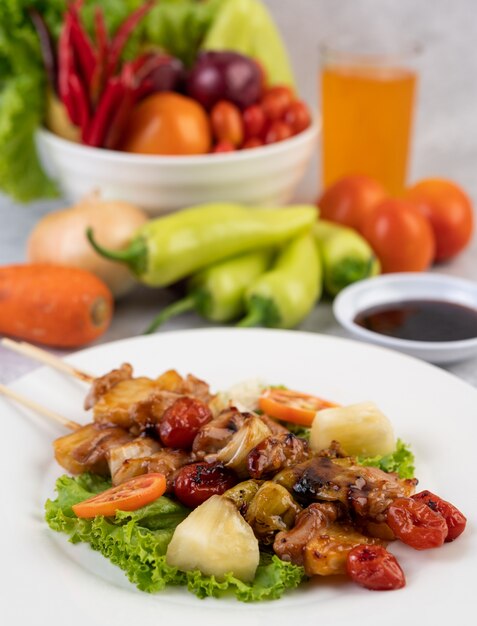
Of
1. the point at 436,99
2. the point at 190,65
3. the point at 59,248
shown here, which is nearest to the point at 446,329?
the point at 59,248

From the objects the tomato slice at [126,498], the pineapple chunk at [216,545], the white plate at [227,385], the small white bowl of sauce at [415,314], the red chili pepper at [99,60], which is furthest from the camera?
the red chili pepper at [99,60]

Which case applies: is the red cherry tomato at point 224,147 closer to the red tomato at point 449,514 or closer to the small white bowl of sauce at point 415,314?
the small white bowl of sauce at point 415,314

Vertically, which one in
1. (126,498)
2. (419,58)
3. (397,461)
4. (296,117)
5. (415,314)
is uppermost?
(419,58)

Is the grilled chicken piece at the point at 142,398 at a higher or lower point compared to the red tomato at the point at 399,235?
higher

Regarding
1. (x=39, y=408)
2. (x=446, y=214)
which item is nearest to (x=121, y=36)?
(x=446, y=214)

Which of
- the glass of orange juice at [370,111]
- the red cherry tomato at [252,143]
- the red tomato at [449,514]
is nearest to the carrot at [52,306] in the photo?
the red cherry tomato at [252,143]

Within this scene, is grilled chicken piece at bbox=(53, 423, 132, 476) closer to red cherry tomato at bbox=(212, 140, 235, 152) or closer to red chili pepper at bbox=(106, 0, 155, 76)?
red cherry tomato at bbox=(212, 140, 235, 152)

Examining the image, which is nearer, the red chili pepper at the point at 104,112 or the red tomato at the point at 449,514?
the red tomato at the point at 449,514

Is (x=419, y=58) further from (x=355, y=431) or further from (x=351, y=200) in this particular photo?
(x=355, y=431)

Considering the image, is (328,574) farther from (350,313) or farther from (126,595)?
(350,313)
